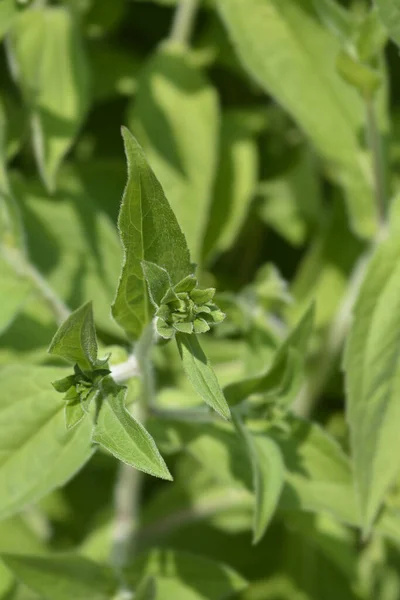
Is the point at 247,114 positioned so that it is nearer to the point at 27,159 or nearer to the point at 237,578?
the point at 27,159

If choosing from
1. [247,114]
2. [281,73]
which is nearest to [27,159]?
[247,114]

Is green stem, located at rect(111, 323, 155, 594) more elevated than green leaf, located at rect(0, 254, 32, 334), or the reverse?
green leaf, located at rect(0, 254, 32, 334)

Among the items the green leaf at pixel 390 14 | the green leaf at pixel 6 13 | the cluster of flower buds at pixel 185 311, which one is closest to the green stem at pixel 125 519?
the cluster of flower buds at pixel 185 311

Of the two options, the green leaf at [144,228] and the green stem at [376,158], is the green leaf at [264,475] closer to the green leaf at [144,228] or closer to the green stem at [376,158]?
the green leaf at [144,228]

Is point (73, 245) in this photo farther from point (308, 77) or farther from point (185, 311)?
point (185, 311)

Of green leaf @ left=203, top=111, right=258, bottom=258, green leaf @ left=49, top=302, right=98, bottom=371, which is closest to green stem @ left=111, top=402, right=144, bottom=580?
green leaf @ left=203, top=111, right=258, bottom=258

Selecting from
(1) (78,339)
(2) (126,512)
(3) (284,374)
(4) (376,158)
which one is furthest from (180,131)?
(1) (78,339)

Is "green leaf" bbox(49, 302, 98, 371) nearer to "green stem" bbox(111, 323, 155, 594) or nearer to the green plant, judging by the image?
the green plant
